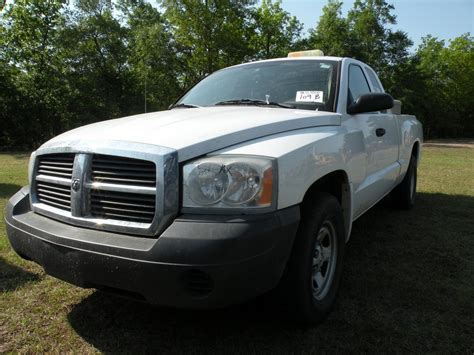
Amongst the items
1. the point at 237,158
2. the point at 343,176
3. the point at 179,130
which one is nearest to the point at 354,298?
the point at 343,176

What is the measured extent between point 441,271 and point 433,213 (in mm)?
2313

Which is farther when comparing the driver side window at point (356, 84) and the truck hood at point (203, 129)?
the driver side window at point (356, 84)

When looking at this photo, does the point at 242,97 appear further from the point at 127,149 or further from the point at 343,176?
the point at 127,149

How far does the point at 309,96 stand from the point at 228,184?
1.52 metres

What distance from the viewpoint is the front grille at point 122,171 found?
2.04 metres

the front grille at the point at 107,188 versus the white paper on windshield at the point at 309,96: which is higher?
the white paper on windshield at the point at 309,96

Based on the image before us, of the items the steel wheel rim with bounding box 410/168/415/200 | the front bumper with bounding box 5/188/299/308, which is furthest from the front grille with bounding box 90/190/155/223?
the steel wheel rim with bounding box 410/168/415/200

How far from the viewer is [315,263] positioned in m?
2.57

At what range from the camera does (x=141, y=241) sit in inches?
78.3

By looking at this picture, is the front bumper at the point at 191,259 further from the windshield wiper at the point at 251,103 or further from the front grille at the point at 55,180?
the windshield wiper at the point at 251,103

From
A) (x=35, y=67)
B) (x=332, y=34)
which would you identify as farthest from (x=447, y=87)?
(x=35, y=67)

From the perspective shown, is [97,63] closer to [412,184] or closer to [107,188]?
[412,184]

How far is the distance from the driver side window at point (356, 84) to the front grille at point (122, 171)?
1.89 m

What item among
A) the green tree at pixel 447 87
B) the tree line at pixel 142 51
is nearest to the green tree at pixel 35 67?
the tree line at pixel 142 51
